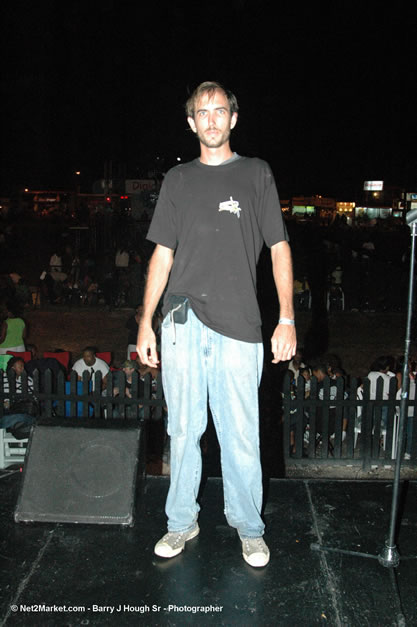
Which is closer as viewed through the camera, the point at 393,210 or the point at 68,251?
the point at 68,251

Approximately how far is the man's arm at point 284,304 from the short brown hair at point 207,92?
0.68m

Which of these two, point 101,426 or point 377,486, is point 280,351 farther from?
point 377,486

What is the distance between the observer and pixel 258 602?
7.46ft

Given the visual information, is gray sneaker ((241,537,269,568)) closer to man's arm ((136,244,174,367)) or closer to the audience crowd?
man's arm ((136,244,174,367))

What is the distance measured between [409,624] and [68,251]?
15778mm

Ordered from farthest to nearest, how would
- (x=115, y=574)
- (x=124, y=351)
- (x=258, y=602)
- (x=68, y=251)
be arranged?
(x=68, y=251), (x=124, y=351), (x=115, y=574), (x=258, y=602)

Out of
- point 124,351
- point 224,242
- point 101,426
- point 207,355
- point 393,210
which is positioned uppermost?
point 393,210

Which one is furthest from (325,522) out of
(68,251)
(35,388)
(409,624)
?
(68,251)

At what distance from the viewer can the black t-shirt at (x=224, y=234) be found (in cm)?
251

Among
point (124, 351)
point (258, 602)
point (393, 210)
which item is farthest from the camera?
point (393, 210)

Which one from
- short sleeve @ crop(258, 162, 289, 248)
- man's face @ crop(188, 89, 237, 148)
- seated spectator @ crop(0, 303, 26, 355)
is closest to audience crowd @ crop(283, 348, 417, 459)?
short sleeve @ crop(258, 162, 289, 248)

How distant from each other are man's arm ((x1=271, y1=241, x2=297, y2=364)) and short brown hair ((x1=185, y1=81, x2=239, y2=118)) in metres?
0.68

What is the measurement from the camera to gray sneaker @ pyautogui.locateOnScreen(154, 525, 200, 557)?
259 cm

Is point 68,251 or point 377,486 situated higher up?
point 68,251
